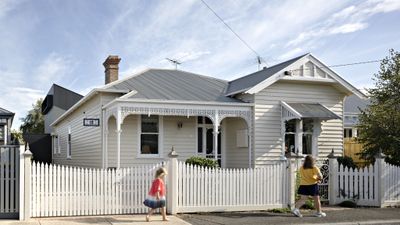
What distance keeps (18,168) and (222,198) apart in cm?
506

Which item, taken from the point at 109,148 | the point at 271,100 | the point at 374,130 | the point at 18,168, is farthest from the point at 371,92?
the point at 18,168

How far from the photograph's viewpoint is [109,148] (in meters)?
18.6

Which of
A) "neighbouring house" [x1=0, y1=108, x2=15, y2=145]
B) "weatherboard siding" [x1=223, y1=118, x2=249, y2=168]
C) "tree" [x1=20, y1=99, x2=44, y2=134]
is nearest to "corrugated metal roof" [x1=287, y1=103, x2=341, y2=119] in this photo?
"weatherboard siding" [x1=223, y1=118, x2=249, y2=168]

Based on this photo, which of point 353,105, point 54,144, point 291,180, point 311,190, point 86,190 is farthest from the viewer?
point 353,105

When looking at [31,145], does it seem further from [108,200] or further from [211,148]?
[108,200]

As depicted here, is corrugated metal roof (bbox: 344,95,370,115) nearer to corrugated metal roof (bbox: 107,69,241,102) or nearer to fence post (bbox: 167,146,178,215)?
corrugated metal roof (bbox: 107,69,241,102)

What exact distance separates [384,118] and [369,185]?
9.43 ft

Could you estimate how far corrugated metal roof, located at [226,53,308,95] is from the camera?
19016 mm

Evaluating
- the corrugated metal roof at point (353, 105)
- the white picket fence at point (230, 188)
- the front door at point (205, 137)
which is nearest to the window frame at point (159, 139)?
the front door at point (205, 137)

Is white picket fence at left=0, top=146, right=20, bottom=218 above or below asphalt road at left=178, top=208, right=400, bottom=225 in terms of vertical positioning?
above

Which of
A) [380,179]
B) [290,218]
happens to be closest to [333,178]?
[380,179]

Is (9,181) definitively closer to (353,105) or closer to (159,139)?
(159,139)

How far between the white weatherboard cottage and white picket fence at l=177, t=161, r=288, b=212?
4.78 metres

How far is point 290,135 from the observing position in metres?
19.4
